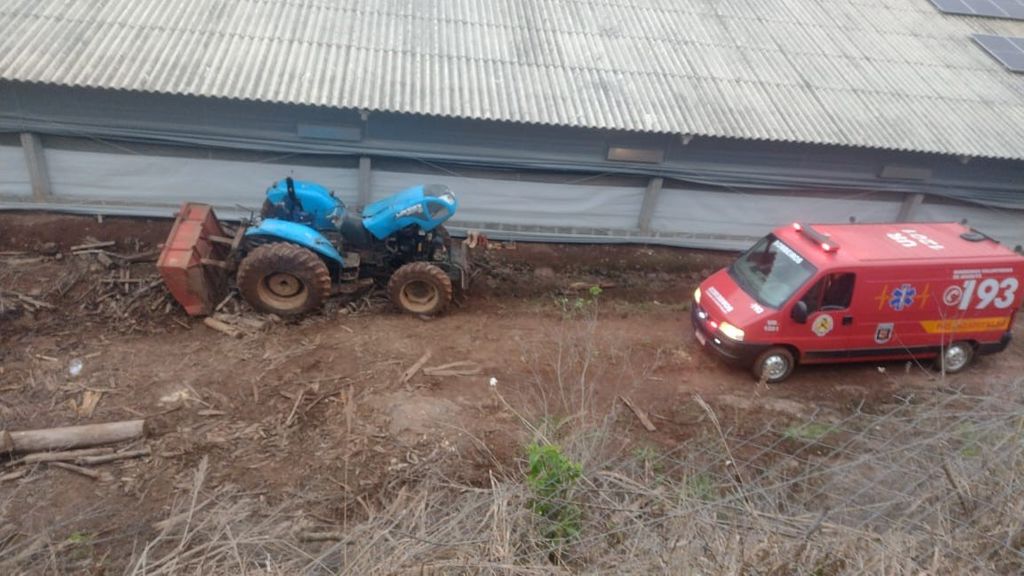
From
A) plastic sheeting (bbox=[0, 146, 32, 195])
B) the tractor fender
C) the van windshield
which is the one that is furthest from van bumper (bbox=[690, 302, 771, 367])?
plastic sheeting (bbox=[0, 146, 32, 195])

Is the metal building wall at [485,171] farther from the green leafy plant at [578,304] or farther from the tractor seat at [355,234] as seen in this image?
the tractor seat at [355,234]

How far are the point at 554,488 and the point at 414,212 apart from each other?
5241 millimetres

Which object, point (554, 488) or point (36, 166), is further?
point (36, 166)

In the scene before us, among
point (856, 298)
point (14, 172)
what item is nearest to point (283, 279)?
point (14, 172)

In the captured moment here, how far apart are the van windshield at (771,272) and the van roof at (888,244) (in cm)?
14

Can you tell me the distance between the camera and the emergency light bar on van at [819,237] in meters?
8.75

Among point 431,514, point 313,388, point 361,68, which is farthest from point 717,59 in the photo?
point 431,514

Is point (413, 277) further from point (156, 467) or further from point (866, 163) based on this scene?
point (866, 163)

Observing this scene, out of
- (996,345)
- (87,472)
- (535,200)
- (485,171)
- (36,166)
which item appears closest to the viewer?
(87,472)

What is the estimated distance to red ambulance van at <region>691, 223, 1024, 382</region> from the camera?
28.5 feet

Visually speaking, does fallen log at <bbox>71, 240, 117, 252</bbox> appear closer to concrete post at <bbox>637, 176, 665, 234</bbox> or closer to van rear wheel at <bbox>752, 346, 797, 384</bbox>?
concrete post at <bbox>637, 176, 665, 234</bbox>

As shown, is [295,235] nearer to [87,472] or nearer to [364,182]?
[364,182]

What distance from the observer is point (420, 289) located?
952cm

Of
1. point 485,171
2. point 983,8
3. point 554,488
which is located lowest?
point 485,171
